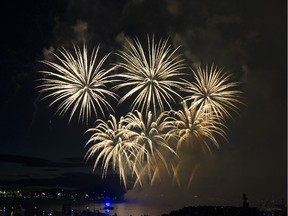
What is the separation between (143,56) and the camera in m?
27.2

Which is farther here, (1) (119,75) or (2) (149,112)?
(2) (149,112)

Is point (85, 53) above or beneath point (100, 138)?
above

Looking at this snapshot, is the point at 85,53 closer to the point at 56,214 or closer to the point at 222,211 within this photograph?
the point at 222,211

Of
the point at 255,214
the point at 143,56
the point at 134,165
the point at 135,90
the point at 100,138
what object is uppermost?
the point at 143,56

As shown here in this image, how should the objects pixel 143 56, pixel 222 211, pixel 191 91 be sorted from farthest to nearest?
pixel 191 91, pixel 143 56, pixel 222 211

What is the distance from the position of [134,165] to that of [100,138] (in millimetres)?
3798

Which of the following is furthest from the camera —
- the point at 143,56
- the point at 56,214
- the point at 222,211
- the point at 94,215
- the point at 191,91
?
the point at 56,214

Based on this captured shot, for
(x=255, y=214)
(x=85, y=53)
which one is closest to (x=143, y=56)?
(x=85, y=53)

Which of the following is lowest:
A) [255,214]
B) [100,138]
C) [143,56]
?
[255,214]

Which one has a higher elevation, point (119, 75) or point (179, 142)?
point (119, 75)

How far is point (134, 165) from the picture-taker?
30266 millimetres

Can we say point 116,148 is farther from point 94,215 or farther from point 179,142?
point 94,215

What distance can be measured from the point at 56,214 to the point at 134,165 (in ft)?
154

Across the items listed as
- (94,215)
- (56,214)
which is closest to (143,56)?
(94,215)
